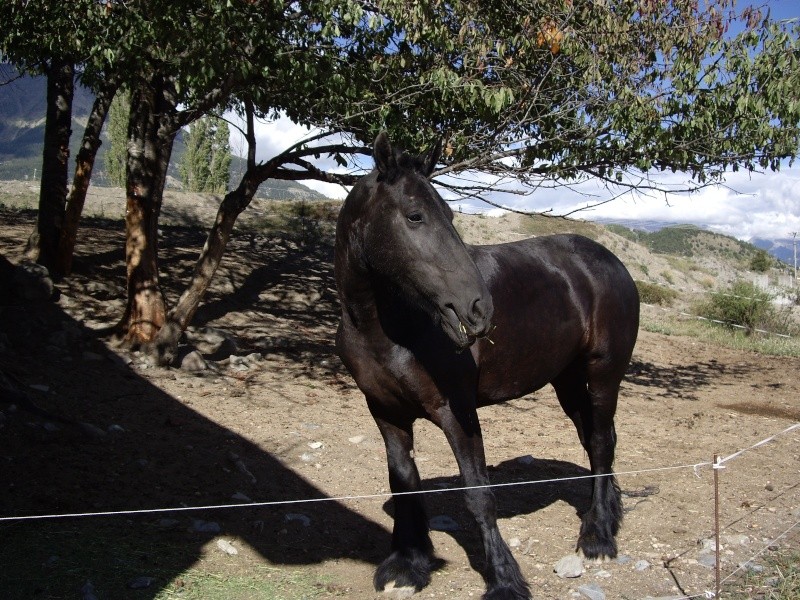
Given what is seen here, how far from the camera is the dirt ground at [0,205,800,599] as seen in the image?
459cm

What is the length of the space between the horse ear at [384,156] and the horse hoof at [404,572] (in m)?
2.29

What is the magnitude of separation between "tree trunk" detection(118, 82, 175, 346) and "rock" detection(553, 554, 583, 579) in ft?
19.2

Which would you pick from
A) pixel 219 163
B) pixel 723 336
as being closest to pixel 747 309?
pixel 723 336

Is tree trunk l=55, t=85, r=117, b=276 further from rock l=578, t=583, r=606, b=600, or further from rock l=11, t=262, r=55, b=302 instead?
rock l=578, t=583, r=606, b=600

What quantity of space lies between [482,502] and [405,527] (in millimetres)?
687

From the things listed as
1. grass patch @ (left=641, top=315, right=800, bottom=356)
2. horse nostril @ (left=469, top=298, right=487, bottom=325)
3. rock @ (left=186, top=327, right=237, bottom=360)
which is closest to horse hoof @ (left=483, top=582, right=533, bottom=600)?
horse nostril @ (left=469, top=298, right=487, bottom=325)

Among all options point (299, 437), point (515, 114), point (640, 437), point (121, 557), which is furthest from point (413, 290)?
point (640, 437)

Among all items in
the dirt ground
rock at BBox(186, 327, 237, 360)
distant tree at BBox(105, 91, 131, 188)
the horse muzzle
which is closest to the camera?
the horse muzzle

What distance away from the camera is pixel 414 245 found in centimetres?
349

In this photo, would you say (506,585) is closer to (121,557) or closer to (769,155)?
(121,557)

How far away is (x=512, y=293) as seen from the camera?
4496 mm

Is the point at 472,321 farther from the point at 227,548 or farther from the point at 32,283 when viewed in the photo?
the point at 32,283

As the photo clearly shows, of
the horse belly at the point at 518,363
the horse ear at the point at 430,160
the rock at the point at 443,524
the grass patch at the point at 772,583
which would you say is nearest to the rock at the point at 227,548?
the rock at the point at 443,524

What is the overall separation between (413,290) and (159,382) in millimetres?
5340
